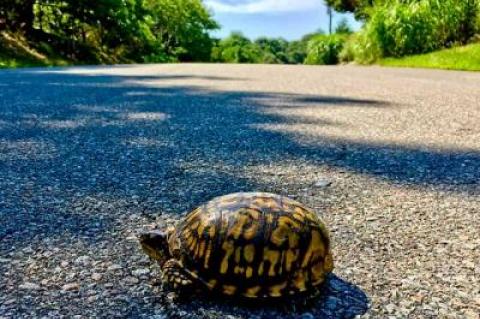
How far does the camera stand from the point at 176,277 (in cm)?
167

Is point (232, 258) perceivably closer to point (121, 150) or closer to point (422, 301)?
point (422, 301)

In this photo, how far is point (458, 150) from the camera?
379 cm

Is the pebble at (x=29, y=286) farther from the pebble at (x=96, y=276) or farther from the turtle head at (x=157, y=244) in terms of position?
the turtle head at (x=157, y=244)

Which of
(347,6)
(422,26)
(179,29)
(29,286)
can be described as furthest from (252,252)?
(179,29)

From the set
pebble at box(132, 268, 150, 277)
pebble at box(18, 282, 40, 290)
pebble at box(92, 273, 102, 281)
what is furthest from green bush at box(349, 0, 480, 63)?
pebble at box(18, 282, 40, 290)

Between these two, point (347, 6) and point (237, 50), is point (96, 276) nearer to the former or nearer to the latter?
point (347, 6)

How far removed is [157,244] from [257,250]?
0.42 metres

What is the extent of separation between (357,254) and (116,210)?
1.24 metres

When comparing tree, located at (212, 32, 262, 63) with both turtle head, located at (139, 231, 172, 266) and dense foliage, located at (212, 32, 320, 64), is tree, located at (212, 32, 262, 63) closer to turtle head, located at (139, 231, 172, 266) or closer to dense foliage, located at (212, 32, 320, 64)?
dense foliage, located at (212, 32, 320, 64)

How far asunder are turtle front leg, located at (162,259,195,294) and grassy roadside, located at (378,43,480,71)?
40.3 feet

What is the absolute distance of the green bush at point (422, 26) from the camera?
16.0 m

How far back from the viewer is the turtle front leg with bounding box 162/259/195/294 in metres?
1.67

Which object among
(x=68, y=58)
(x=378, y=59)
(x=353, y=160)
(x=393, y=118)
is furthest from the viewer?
(x=68, y=58)

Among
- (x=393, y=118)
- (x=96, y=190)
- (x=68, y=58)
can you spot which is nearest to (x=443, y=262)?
(x=96, y=190)
